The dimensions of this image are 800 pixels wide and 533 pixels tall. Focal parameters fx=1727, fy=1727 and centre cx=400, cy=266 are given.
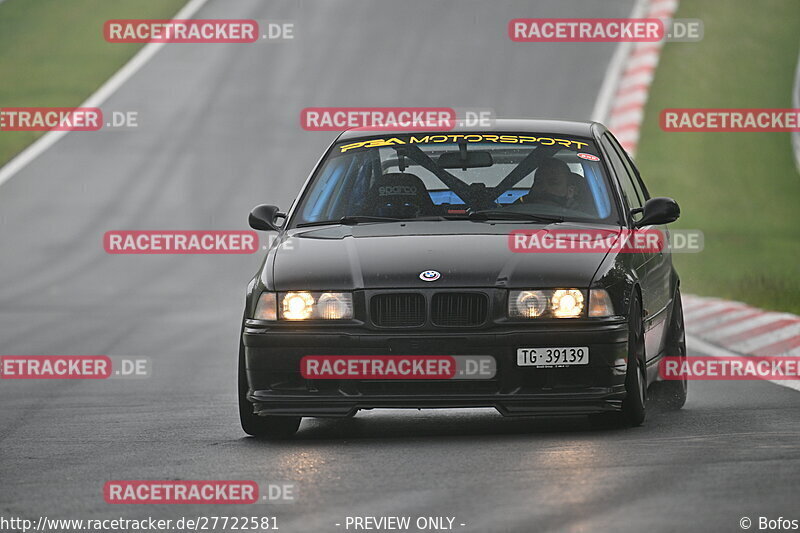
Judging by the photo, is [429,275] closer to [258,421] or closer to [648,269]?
[258,421]

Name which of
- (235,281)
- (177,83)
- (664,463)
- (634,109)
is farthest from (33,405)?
(177,83)

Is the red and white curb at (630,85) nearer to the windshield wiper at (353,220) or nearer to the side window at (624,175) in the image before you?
the side window at (624,175)

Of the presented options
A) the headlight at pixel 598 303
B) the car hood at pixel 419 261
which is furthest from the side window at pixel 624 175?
the headlight at pixel 598 303

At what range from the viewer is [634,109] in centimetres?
2714

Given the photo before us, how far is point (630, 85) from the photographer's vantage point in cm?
2861

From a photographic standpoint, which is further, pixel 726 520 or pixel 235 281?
pixel 235 281

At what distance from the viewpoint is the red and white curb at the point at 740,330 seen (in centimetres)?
1283

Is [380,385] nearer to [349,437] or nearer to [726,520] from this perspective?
[349,437]

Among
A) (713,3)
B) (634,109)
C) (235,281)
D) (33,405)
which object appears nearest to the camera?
(33,405)

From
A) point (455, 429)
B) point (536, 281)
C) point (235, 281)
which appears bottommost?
point (235, 281)

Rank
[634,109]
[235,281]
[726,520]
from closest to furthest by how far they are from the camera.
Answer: [726,520] < [235,281] < [634,109]

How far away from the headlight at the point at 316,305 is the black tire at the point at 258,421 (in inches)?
13.6

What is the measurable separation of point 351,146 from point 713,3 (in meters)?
25.1

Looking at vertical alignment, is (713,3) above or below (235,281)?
above
